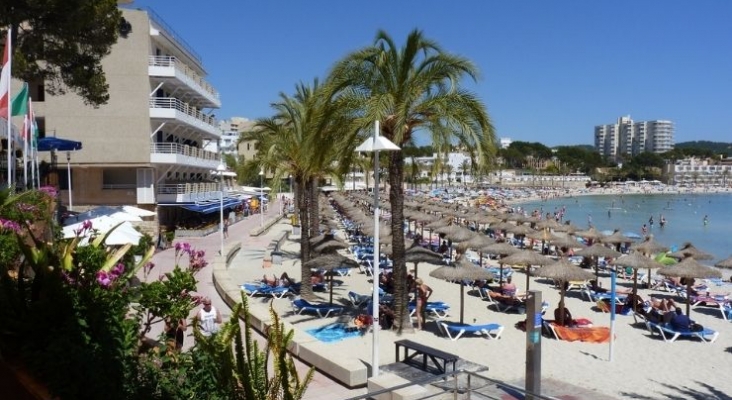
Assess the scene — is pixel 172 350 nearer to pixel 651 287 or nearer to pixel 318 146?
pixel 318 146

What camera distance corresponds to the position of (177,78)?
33.9 meters

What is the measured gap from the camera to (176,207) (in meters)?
38.1

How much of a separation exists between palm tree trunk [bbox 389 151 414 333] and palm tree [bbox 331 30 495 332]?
23 millimetres

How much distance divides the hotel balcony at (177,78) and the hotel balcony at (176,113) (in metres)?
1.00

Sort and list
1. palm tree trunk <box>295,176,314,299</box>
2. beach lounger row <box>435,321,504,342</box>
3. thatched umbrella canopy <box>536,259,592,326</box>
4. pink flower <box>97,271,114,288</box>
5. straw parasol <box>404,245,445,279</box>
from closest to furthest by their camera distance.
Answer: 1. pink flower <box>97,271,114,288</box>
2. beach lounger row <box>435,321,504,342</box>
3. thatched umbrella canopy <box>536,259,592,326</box>
4. straw parasol <box>404,245,445,279</box>
5. palm tree trunk <box>295,176,314,299</box>

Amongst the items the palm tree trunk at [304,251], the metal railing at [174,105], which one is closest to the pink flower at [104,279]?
the palm tree trunk at [304,251]

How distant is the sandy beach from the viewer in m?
11.2

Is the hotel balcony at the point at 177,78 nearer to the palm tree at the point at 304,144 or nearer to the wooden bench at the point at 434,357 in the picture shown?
the palm tree at the point at 304,144

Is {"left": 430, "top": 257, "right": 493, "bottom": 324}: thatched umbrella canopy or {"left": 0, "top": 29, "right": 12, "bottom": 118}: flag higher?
{"left": 0, "top": 29, "right": 12, "bottom": 118}: flag

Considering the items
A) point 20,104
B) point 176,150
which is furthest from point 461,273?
point 176,150

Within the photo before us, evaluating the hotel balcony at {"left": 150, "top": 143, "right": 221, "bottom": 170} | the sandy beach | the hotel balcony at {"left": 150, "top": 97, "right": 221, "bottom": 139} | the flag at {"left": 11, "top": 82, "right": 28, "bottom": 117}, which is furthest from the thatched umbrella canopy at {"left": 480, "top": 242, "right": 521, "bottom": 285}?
the hotel balcony at {"left": 150, "top": 97, "right": 221, "bottom": 139}

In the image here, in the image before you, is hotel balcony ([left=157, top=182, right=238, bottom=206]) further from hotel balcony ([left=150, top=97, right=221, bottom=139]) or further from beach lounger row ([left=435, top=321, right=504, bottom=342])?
beach lounger row ([left=435, top=321, right=504, bottom=342])

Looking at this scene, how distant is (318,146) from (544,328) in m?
6.85

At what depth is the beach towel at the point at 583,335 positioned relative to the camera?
47.6 ft
